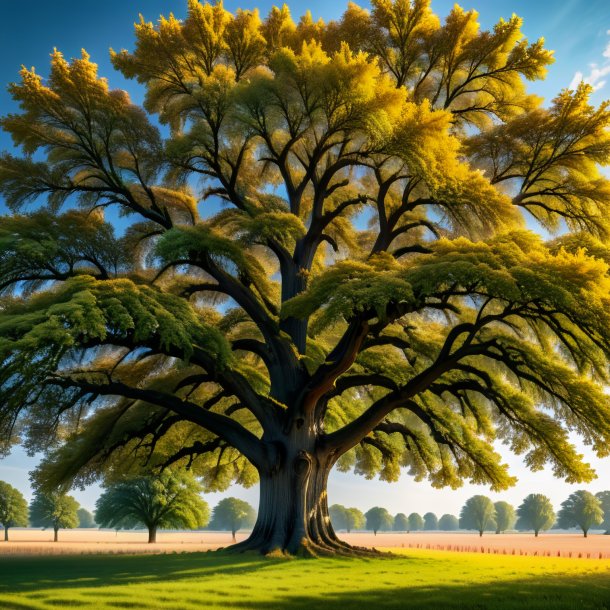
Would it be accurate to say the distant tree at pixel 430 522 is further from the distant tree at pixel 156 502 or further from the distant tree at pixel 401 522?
the distant tree at pixel 156 502

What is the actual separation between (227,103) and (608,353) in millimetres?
12968

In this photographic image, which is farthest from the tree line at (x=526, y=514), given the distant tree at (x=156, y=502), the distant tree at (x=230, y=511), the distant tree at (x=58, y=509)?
the distant tree at (x=156, y=502)

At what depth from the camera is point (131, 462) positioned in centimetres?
2361

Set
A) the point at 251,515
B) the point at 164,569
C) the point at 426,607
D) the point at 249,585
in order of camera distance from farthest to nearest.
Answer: the point at 251,515
the point at 164,569
the point at 249,585
the point at 426,607

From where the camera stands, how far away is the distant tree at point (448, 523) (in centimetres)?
17788

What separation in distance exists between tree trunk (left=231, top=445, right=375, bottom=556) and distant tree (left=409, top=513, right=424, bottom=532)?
545 feet

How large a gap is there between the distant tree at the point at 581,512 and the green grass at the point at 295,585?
7183 cm

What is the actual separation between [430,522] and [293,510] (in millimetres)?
180650

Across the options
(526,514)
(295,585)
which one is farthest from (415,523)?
(295,585)

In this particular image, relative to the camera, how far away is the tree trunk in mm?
18703

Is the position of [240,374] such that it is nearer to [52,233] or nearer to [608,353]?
[52,233]

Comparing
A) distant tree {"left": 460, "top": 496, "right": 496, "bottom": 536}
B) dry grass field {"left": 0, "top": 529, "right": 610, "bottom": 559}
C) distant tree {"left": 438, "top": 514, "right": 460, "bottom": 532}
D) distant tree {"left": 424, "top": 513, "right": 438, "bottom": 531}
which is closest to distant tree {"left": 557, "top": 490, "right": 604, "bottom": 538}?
dry grass field {"left": 0, "top": 529, "right": 610, "bottom": 559}

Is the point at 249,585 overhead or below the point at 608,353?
below

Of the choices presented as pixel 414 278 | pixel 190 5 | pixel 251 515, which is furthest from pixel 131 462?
pixel 251 515
